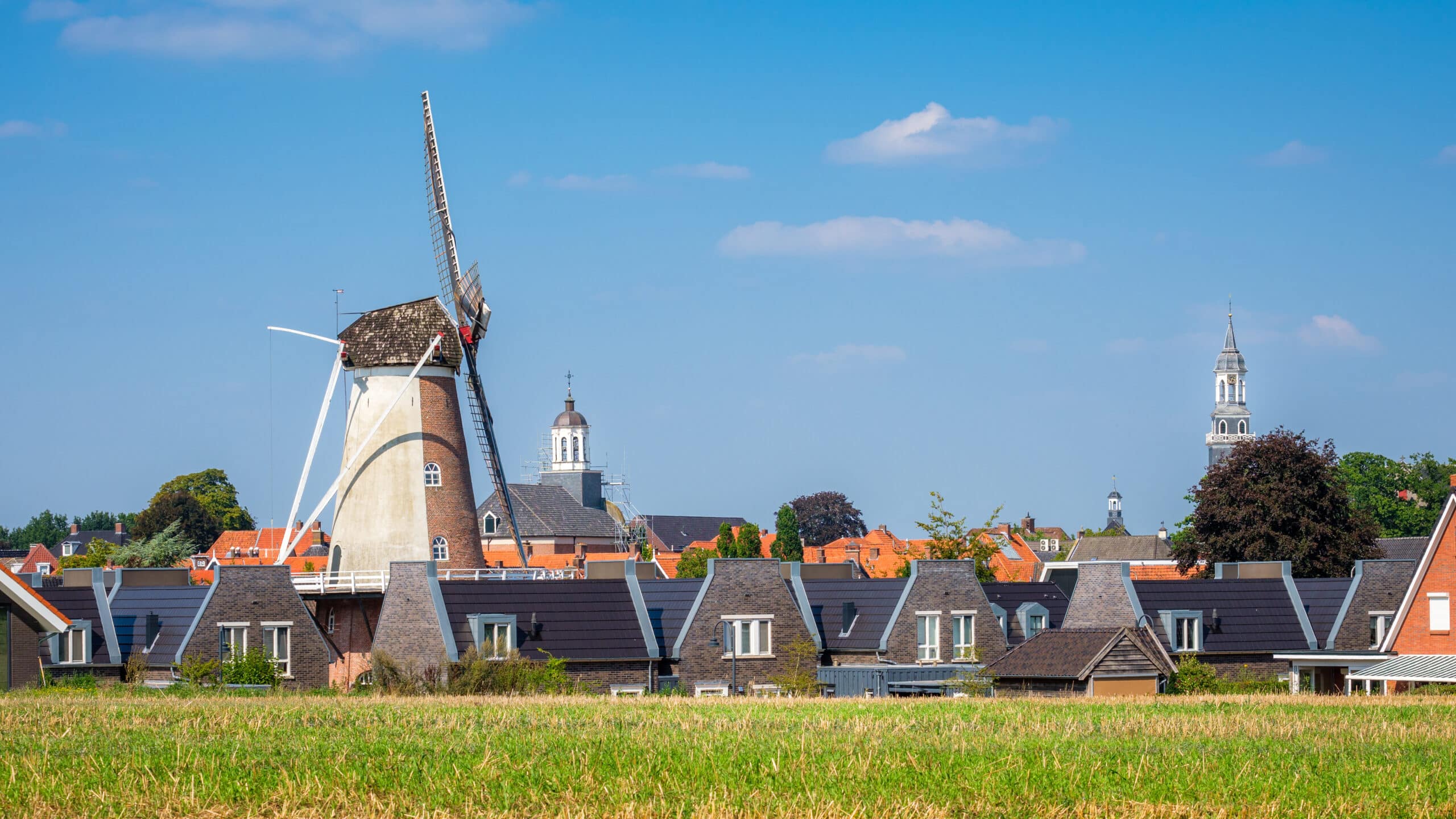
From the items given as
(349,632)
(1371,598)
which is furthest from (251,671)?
(1371,598)

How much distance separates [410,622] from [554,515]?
119563 millimetres

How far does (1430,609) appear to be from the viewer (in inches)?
2131

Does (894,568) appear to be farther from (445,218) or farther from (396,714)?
(396,714)

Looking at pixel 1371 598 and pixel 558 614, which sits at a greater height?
pixel 1371 598

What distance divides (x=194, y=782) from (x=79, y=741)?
5.95 metres

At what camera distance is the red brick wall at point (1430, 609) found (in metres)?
53.7

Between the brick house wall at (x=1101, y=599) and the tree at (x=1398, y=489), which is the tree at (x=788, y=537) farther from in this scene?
the brick house wall at (x=1101, y=599)

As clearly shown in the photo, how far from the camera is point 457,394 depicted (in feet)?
209

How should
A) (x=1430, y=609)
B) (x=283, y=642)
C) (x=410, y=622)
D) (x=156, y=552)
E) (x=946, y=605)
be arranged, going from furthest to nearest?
1. (x=156, y=552)
2. (x=946, y=605)
3. (x=283, y=642)
4. (x=410, y=622)
5. (x=1430, y=609)

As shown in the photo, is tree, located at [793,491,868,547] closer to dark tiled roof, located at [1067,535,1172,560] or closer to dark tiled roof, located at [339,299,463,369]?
dark tiled roof, located at [1067,535,1172,560]

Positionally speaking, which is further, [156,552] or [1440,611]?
[156,552]

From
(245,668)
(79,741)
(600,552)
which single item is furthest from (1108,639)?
(600,552)

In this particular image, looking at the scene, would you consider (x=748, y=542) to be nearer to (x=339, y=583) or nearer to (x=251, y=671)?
(x=339, y=583)

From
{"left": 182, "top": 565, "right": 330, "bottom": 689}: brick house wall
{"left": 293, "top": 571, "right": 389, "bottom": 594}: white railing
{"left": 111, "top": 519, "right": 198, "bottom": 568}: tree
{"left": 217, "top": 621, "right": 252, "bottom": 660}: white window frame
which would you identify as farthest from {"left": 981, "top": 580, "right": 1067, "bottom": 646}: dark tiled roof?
{"left": 111, "top": 519, "right": 198, "bottom": 568}: tree
